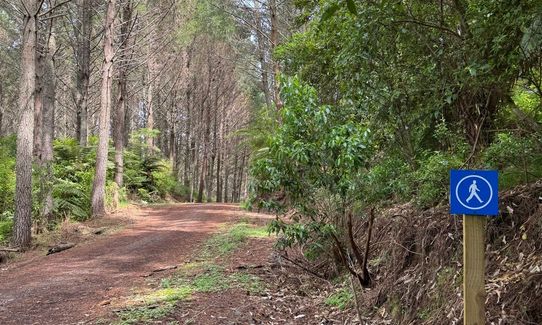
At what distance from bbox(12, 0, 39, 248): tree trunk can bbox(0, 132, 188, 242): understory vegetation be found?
1235 millimetres

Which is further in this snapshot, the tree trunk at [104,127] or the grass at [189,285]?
the tree trunk at [104,127]

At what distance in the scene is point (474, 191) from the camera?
9.83 feet

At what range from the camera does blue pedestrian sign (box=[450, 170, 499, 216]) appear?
2.99m

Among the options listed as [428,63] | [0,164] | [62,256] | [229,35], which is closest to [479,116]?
[428,63]

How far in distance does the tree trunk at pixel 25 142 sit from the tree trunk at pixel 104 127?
4626 millimetres

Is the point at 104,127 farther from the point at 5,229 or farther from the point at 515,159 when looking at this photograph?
the point at 515,159

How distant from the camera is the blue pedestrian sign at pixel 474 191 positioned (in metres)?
2.99

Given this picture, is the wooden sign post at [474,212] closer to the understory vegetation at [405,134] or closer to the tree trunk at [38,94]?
the understory vegetation at [405,134]

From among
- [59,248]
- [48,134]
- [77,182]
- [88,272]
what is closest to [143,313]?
[88,272]

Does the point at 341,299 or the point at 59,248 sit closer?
the point at 341,299

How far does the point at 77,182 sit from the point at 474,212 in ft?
54.0

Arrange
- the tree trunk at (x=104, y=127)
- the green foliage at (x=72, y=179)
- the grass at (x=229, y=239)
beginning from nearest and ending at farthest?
the grass at (x=229, y=239), the green foliage at (x=72, y=179), the tree trunk at (x=104, y=127)

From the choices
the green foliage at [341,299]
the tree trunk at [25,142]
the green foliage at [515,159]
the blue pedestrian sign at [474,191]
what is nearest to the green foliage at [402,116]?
the green foliage at [515,159]

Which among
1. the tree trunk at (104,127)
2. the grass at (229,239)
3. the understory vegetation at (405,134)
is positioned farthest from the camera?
the tree trunk at (104,127)
